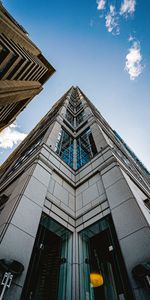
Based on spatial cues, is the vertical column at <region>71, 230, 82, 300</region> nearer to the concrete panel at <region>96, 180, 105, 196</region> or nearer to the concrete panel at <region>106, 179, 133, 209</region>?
the concrete panel at <region>106, 179, 133, 209</region>

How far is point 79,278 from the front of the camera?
229 inches

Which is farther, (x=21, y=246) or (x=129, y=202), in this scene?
(x=129, y=202)

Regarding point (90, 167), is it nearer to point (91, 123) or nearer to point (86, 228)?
point (86, 228)

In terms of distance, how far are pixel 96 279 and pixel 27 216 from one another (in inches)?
123

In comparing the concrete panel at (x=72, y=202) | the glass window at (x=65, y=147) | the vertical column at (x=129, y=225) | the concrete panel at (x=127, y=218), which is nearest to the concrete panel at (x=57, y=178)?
the concrete panel at (x=72, y=202)

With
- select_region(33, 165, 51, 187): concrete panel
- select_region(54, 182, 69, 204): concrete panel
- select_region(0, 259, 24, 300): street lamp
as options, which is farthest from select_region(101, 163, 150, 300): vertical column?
select_region(0, 259, 24, 300): street lamp

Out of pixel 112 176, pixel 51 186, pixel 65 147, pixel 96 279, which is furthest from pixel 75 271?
pixel 65 147

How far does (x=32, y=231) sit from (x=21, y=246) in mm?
696

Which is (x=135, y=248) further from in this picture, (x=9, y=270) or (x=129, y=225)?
(x=9, y=270)

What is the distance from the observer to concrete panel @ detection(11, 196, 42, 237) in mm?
5567

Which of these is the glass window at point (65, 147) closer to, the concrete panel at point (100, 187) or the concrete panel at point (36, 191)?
the concrete panel at point (100, 187)

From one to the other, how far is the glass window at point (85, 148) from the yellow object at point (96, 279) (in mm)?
7148

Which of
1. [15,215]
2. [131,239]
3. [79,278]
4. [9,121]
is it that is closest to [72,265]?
[79,278]

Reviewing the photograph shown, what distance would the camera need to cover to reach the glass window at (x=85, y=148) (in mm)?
13127
